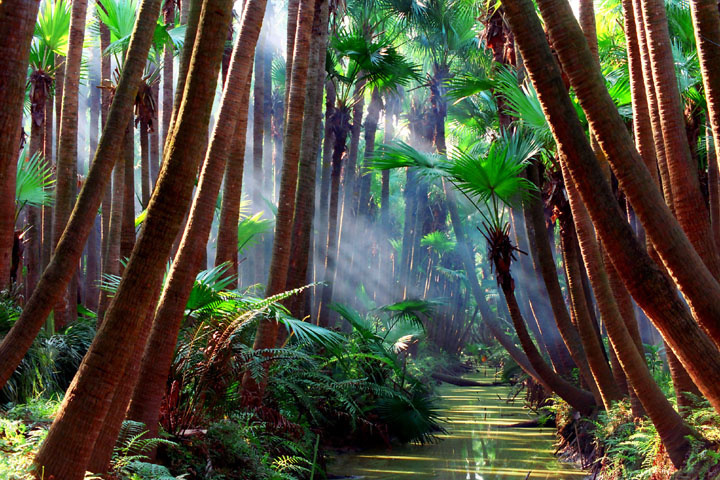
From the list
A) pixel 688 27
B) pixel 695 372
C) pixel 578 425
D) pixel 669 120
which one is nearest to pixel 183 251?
pixel 695 372

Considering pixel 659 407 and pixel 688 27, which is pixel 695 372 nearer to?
pixel 659 407

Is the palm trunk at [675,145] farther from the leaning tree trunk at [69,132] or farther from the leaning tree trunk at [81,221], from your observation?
the leaning tree trunk at [69,132]

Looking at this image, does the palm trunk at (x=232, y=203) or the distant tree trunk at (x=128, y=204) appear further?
the distant tree trunk at (x=128, y=204)

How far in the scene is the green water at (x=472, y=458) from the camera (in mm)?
8130

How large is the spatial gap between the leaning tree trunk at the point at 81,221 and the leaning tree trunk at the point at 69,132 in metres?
3.83

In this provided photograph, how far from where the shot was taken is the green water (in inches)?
320

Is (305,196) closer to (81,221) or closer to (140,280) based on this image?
(81,221)

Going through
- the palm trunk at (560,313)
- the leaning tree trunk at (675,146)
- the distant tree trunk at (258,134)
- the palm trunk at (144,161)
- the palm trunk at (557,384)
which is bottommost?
the palm trunk at (557,384)

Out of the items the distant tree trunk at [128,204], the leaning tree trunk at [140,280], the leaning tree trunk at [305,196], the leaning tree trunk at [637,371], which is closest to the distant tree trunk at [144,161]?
the distant tree trunk at [128,204]

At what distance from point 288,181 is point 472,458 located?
4.63 metres

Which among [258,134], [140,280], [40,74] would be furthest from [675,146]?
[258,134]

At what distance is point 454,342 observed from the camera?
28.6 m

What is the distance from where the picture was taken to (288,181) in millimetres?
8477

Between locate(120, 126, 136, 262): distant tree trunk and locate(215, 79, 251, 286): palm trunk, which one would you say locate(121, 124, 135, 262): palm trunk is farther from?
locate(215, 79, 251, 286): palm trunk
